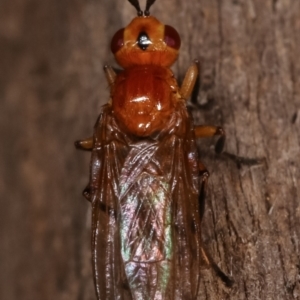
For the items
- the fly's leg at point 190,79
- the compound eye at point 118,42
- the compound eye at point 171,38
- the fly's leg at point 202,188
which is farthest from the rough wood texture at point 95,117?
the compound eye at point 118,42

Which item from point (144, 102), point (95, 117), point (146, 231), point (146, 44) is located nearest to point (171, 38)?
point (146, 44)

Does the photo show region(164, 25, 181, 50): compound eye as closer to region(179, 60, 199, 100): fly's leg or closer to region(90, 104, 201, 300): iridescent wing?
region(179, 60, 199, 100): fly's leg

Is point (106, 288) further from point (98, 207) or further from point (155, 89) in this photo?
point (155, 89)

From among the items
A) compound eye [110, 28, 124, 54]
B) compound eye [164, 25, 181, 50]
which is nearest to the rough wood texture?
compound eye [164, 25, 181, 50]

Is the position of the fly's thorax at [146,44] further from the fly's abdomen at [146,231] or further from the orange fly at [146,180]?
the fly's abdomen at [146,231]

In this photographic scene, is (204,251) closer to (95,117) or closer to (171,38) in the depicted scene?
(171,38)
